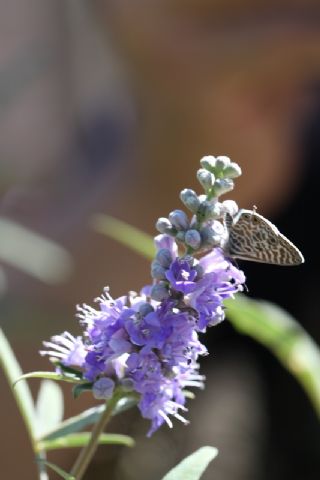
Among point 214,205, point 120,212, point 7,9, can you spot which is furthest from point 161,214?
point 214,205

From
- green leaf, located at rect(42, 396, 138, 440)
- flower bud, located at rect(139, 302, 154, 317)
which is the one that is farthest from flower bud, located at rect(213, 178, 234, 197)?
Result: green leaf, located at rect(42, 396, 138, 440)

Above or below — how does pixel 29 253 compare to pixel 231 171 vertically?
below

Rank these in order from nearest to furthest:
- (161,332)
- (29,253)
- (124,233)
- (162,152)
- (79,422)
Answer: (161,332) < (79,422) < (29,253) < (124,233) < (162,152)

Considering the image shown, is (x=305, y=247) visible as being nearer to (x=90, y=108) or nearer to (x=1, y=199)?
(x=90, y=108)

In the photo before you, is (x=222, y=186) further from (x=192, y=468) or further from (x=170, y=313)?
(x=192, y=468)

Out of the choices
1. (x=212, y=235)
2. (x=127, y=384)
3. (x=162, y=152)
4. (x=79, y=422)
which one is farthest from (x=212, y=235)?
(x=162, y=152)

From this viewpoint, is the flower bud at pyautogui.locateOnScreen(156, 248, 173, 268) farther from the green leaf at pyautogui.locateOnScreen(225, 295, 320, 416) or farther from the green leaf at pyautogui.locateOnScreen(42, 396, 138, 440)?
the green leaf at pyautogui.locateOnScreen(225, 295, 320, 416)

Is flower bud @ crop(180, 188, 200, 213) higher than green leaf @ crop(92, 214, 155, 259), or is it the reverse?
flower bud @ crop(180, 188, 200, 213)
